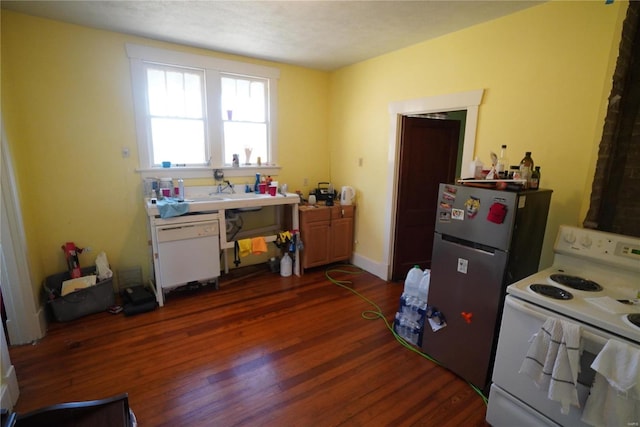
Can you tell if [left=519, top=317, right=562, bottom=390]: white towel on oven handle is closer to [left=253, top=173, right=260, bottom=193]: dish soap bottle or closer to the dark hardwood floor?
the dark hardwood floor

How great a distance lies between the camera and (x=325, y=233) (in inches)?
153

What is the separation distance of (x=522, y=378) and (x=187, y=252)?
284 centimetres

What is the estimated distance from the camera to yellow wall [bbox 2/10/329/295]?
103 inches

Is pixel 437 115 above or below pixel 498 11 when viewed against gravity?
below

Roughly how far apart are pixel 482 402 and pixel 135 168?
142 inches

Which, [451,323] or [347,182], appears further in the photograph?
[347,182]

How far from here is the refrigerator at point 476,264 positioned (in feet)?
6.08

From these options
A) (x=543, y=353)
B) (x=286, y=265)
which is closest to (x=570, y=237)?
(x=543, y=353)

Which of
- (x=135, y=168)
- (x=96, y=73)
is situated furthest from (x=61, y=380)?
(x=96, y=73)

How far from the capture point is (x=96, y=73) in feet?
9.55

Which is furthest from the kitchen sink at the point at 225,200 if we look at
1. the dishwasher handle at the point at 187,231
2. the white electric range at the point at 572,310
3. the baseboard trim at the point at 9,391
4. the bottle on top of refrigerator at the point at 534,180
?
the white electric range at the point at 572,310

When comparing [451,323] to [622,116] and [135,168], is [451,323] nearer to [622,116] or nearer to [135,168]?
[622,116]

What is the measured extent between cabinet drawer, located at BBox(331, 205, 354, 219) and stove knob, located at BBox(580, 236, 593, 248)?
2471 mm

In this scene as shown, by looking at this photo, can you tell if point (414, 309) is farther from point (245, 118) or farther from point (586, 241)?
point (245, 118)
